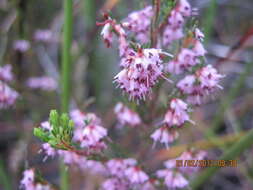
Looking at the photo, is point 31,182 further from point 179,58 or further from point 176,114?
point 179,58

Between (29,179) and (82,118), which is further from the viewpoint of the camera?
(82,118)

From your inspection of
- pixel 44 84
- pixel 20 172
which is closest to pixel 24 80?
pixel 44 84

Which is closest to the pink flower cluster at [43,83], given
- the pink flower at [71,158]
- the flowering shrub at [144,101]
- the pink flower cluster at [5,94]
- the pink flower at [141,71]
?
the pink flower cluster at [5,94]

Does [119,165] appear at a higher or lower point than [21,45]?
lower

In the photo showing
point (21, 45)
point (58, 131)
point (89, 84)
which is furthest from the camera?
point (89, 84)

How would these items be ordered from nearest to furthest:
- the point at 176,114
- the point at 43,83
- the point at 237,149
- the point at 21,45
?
1. the point at 176,114
2. the point at 237,149
3. the point at 21,45
4. the point at 43,83

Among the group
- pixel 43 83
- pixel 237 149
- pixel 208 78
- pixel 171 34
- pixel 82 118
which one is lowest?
pixel 237 149

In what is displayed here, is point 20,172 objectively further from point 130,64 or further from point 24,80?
point 130,64
